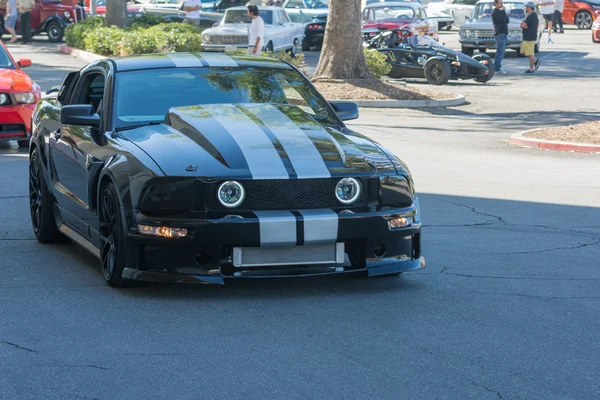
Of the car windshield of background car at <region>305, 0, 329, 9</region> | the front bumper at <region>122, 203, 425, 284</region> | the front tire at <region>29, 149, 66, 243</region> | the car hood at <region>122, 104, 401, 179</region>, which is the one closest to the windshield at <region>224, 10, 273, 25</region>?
the car windshield of background car at <region>305, 0, 329, 9</region>

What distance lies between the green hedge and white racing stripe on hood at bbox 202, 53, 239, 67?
21.1 meters

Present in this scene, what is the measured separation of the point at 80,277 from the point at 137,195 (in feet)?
3.82

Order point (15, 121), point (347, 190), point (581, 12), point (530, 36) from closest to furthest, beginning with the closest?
point (347, 190), point (15, 121), point (530, 36), point (581, 12)

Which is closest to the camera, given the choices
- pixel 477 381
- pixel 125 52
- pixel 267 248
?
pixel 477 381

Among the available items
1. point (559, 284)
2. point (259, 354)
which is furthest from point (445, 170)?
point (259, 354)

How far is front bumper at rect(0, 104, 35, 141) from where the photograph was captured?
49.3 ft

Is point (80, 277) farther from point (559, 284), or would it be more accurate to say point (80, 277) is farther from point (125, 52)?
point (125, 52)

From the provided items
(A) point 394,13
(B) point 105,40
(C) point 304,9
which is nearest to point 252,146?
(B) point 105,40

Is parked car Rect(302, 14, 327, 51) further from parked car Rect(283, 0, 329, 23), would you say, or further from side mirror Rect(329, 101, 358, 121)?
side mirror Rect(329, 101, 358, 121)

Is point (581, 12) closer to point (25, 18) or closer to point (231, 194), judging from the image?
point (25, 18)

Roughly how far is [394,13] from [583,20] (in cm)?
1813

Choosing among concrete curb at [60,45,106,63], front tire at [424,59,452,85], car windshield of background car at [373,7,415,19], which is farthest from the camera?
car windshield of background car at [373,7,415,19]

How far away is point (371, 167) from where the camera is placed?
23.1 feet

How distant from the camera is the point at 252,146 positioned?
23.0 ft
